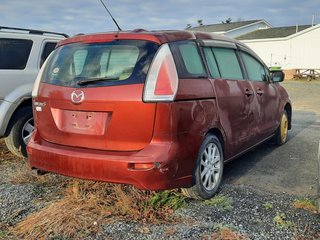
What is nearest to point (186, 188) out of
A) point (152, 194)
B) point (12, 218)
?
point (152, 194)

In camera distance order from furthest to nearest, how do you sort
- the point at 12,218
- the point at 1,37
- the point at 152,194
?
the point at 1,37
the point at 152,194
the point at 12,218

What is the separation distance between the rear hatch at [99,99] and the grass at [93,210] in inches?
25.6

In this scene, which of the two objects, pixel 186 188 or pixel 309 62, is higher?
pixel 186 188

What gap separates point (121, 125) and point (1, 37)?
3302 millimetres

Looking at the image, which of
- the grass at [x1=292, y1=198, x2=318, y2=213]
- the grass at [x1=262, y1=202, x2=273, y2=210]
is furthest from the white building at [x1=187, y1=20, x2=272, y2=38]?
the grass at [x1=262, y1=202, x2=273, y2=210]

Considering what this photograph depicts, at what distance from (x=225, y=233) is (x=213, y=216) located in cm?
40

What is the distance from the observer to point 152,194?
4008 millimetres

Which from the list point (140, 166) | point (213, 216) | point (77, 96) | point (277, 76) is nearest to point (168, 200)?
point (213, 216)

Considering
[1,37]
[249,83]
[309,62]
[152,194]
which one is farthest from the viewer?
[309,62]

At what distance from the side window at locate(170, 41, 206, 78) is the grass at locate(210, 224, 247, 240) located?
4.74 feet

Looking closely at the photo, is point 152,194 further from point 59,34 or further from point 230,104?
point 59,34

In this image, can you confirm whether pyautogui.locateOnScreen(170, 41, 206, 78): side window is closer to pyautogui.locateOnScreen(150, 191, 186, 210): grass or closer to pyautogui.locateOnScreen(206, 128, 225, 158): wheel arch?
pyautogui.locateOnScreen(206, 128, 225, 158): wheel arch

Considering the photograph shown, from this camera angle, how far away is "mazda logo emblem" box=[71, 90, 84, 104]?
360 centimetres

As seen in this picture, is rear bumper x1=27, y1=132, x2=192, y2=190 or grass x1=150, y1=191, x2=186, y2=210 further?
grass x1=150, y1=191, x2=186, y2=210
